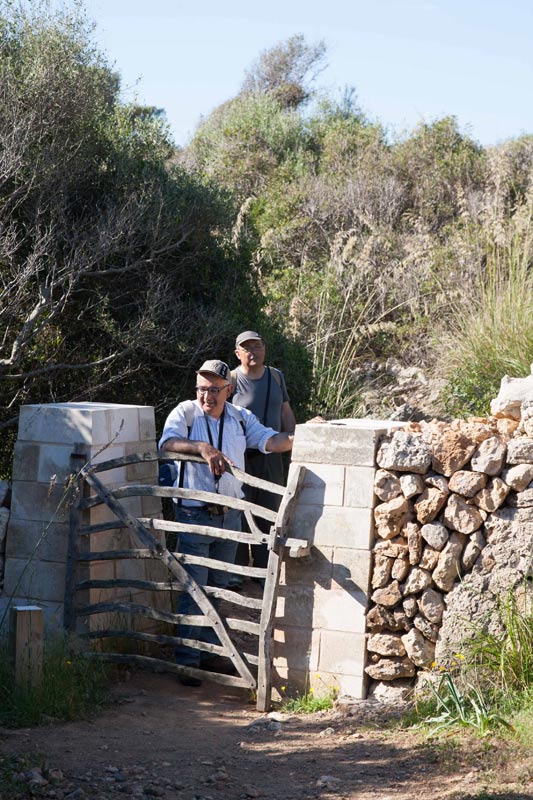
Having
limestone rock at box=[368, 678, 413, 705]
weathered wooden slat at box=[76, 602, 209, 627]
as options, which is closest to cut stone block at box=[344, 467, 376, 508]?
limestone rock at box=[368, 678, 413, 705]

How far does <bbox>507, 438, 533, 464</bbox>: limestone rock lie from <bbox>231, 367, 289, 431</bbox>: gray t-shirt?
213 cm

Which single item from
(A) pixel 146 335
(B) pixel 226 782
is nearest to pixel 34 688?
(B) pixel 226 782

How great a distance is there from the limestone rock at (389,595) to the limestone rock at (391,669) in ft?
1.04

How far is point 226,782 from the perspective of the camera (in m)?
4.25

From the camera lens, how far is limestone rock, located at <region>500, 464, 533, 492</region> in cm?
508

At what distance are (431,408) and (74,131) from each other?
4.62 metres

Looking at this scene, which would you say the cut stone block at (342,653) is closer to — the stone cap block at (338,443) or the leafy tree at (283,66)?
the stone cap block at (338,443)

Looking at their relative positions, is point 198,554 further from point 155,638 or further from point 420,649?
point 420,649

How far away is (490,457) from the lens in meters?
5.15

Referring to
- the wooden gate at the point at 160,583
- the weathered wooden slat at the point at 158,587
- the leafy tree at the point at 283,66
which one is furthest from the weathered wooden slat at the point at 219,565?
the leafy tree at the point at 283,66

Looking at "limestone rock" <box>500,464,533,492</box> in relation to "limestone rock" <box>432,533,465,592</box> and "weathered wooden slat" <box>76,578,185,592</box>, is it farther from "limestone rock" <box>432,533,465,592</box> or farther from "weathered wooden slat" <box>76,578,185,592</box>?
"weathered wooden slat" <box>76,578,185,592</box>

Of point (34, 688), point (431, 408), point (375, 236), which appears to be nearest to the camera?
point (34, 688)

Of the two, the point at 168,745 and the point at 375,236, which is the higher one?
the point at 375,236

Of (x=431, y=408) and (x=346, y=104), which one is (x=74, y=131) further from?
(x=346, y=104)
